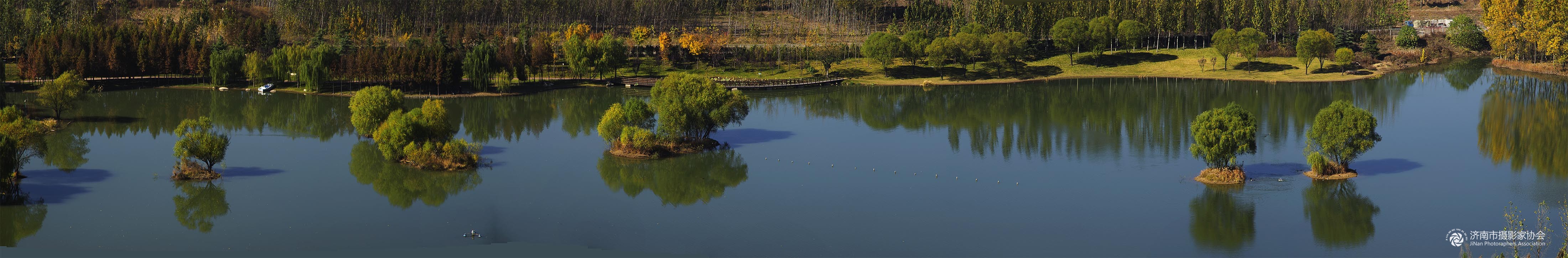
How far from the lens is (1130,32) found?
95.7 metres

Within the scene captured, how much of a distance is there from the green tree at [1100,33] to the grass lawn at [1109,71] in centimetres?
157

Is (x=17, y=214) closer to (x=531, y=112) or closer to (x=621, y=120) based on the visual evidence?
(x=621, y=120)

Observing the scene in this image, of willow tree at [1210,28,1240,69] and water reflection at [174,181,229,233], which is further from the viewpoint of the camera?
willow tree at [1210,28,1240,69]

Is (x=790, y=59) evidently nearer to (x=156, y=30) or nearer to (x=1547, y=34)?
(x=156, y=30)

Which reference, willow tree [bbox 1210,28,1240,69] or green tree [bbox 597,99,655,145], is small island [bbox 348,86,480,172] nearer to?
green tree [bbox 597,99,655,145]

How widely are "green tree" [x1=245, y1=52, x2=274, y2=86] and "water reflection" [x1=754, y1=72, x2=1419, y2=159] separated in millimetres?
33251

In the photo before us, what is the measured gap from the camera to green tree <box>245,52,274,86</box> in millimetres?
79000

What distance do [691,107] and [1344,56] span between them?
5552 centimetres

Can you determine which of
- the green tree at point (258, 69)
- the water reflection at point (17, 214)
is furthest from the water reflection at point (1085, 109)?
the water reflection at point (17, 214)

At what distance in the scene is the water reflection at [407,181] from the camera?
42.9 metres

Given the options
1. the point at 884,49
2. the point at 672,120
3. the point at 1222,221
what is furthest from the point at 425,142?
the point at 884,49

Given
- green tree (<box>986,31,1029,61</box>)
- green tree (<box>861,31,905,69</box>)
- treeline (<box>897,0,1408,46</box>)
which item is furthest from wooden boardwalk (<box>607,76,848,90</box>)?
treeline (<box>897,0,1408,46</box>)

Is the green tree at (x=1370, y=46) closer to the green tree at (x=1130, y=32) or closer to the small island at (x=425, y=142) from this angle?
the green tree at (x=1130, y=32)

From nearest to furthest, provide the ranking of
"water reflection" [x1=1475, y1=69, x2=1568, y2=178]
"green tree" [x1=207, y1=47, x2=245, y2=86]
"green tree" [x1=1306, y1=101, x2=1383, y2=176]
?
"green tree" [x1=1306, y1=101, x2=1383, y2=176], "water reflection" [x1=1475, y1=69, x2=1568, y2=178], "green tree" [x1=207, y1=47, x2=245, y2=86]
